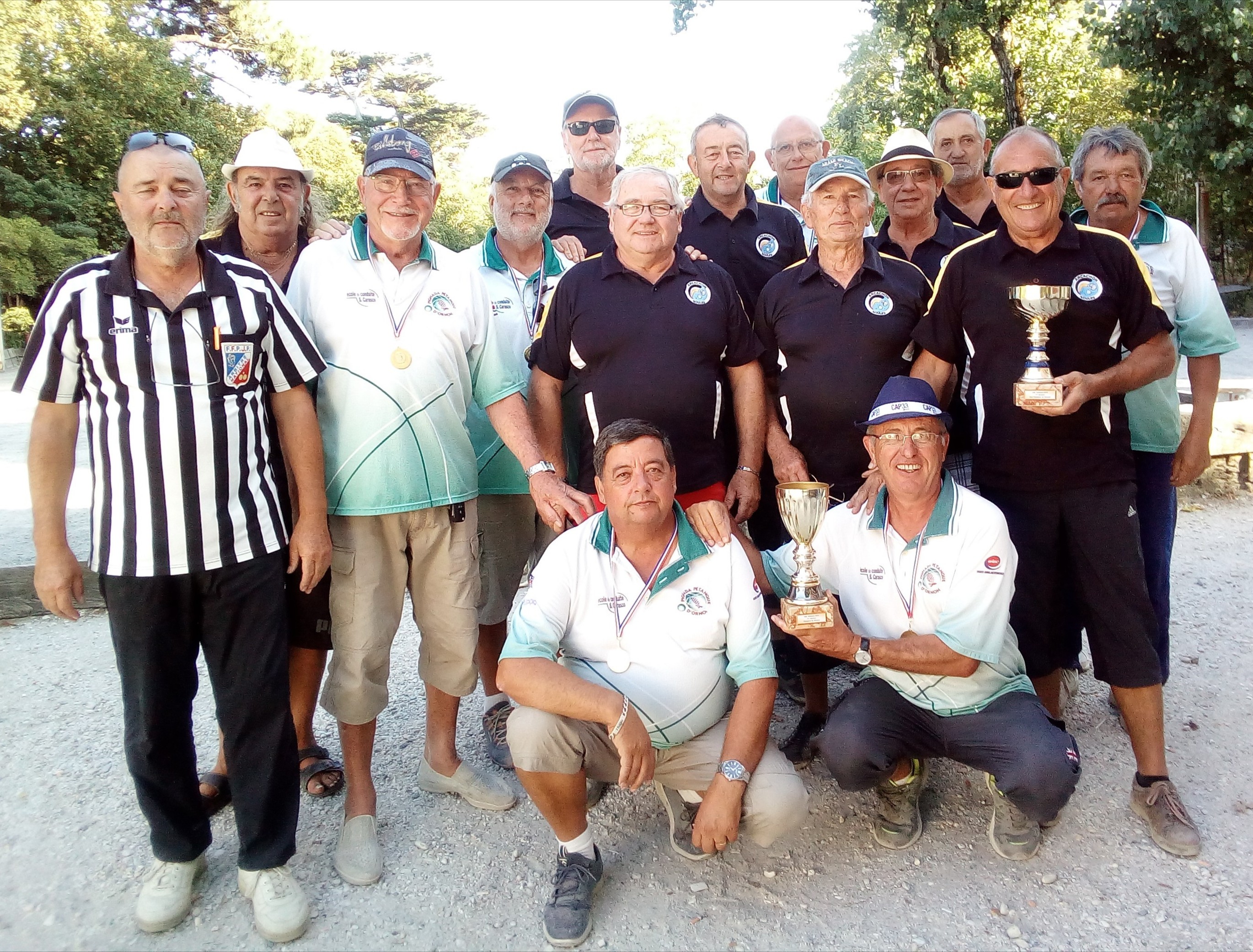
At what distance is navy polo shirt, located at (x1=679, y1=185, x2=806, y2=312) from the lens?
461 centimetres

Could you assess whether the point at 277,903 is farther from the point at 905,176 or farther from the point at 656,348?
the point at 905,176

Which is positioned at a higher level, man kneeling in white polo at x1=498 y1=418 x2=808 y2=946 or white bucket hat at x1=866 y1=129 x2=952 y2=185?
white bucket hat at x1=866 y1=129 x2=952 y2=185

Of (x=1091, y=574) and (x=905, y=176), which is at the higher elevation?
(x=905, y=176)

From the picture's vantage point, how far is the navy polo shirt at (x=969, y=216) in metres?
4.93

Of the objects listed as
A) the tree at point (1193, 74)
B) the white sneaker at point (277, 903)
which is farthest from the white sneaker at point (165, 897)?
→ the tree at point (1193, 74)

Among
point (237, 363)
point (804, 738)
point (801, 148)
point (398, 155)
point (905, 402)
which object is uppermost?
point (801, 148)

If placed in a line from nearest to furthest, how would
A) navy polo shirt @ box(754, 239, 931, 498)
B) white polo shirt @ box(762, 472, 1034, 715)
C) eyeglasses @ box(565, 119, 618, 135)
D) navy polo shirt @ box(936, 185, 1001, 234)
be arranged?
white polo shirt @ box(762, 472, 1034, 715) → navy polo shirt @ box(754, 239, 931, 498) → navy polo shirt @ box(936, 185, 1001, 234) → eyeglasses @ box(565, 119, 618, 135)

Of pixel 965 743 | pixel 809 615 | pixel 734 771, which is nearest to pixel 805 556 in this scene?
pixel 809 615

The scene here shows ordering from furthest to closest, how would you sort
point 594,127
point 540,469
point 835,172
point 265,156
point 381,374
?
point 594,127, point 265,156, point 835,172, point 540,469, point 381,374

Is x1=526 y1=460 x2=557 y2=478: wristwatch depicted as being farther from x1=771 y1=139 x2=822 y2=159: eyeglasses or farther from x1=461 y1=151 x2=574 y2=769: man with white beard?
x1=771 y1=139 x2=822 y2=159: eyeglasses

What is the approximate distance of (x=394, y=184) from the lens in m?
3.56

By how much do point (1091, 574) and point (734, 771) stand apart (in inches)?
63.7

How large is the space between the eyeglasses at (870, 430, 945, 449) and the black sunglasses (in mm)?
1008

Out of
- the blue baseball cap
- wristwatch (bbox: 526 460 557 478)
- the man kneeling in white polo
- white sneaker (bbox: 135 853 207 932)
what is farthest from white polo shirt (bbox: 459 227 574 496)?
white sneaker (bbox: 135 853 207 932)
